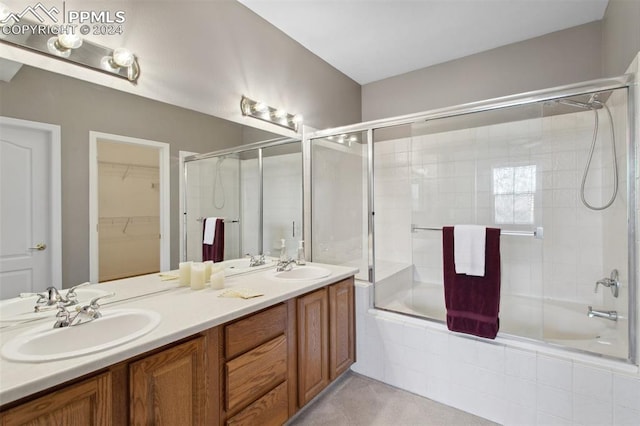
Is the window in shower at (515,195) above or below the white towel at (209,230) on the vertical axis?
above

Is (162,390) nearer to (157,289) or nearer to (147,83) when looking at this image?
(157,289)

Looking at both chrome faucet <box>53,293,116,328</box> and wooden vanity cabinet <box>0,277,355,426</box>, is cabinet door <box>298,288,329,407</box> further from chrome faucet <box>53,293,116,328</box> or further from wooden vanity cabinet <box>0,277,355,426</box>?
chrome faucet <box>53,293,116,328</box>

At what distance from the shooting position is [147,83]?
64.4 inches

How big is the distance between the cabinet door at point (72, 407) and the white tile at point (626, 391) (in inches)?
86.6

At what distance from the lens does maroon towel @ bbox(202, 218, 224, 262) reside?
1864mm

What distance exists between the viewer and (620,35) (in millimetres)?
1902

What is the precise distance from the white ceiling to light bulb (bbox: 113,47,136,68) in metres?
1.01

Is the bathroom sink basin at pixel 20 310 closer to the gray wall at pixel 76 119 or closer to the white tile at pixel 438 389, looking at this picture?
the gray wall at pixel 76 119

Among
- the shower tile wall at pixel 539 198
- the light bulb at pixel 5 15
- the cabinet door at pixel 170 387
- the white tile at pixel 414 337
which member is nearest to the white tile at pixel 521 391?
the white tile at pixel 414 337

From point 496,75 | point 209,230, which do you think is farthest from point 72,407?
point 496,75

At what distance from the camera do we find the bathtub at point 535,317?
1.82m

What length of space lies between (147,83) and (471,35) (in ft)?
8.27

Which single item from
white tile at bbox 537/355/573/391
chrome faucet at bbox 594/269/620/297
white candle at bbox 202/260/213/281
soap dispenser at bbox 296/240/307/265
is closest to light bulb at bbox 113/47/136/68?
white candle at bbox 202/260/213/281

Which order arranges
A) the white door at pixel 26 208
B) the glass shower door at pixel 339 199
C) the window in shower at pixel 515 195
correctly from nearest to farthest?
the white door at pixel 26 208
the window in shower at pixel 515 195
the glass shower door at pixel 339 199
